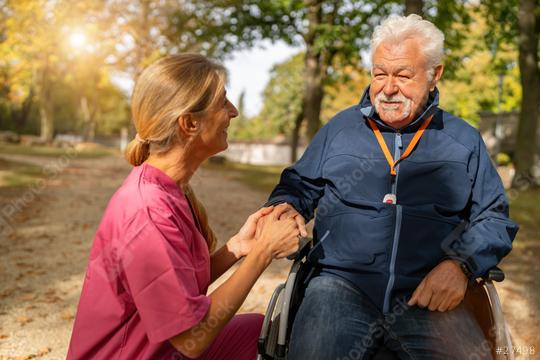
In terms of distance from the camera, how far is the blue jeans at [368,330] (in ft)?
6.91

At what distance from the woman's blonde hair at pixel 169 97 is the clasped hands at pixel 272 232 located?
0.47 meters

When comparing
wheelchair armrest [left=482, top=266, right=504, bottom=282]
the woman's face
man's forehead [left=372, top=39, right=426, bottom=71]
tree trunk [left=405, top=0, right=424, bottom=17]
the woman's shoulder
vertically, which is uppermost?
tree trunk [left=405, top=0, right=424, bottom=17]

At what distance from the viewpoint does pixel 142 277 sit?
159 cm

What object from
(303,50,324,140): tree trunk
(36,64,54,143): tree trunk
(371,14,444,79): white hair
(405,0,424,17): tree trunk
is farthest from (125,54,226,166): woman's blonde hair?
(36,64,54,143): tree trunk

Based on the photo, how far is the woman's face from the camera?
191 centimetres

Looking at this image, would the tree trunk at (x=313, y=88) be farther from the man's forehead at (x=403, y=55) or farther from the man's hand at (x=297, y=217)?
the man's hand at (x=297, y=217)

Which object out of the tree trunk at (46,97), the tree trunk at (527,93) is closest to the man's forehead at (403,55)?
the tree trunk at (527,93)

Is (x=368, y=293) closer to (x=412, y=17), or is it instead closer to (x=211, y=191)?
(x=412, y=17)

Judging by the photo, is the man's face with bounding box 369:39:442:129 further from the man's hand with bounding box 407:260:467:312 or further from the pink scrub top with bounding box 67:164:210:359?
the pink scrub top with bounding box 67:164:210:359

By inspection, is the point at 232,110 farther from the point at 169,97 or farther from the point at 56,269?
the point at 56,269

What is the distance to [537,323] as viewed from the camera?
4461mm

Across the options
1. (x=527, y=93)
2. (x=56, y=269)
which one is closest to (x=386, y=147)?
(x=56, y=269)

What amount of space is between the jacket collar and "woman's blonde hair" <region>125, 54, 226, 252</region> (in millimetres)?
916

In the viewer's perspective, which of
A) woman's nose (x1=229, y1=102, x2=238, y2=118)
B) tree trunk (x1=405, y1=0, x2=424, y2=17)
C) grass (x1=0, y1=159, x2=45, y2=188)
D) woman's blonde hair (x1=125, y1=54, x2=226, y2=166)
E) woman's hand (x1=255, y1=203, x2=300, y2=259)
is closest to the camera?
woman's blonde hair (x1=125, y1=54, x2=226, y2=166)
